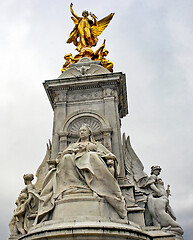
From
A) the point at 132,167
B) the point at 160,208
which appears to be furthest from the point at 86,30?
the point at 160,208

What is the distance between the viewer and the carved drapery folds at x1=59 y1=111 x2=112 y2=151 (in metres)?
11.6

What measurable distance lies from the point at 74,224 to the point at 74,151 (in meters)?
3.00

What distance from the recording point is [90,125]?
12.1 metres

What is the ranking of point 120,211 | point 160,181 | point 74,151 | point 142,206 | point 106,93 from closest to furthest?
1. point 120,211
2. point 74,151
3. point 142,206
4. point 160,181
5. point 106,93

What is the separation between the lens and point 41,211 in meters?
8.61

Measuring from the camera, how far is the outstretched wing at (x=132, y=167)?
11.4m

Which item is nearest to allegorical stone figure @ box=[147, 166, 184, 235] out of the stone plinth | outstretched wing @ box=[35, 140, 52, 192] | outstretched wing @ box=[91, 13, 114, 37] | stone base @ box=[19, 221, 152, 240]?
the stone plinth

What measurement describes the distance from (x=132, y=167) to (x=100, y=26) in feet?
30.9

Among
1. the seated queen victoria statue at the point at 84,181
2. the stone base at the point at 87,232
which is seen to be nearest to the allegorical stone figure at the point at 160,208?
the seated queen victoria statue at the point at 84,181

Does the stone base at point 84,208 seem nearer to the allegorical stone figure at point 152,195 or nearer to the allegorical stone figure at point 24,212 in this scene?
the allegorical stone figure at point 152,195

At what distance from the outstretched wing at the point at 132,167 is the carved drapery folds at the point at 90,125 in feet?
3.94

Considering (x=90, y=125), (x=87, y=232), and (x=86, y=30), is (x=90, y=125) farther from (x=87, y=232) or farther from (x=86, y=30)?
(x=86, y=30)

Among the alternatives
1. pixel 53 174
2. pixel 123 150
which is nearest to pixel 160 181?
pixel 123 150

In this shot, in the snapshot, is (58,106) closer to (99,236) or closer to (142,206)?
(142,206)
